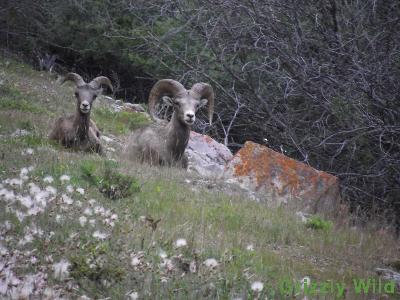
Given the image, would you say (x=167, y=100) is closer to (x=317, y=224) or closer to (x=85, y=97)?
(x=85, y=97)

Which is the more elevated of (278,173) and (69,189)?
(69,189)

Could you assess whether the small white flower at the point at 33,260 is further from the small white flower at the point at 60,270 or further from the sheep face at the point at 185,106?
the sheep face at the point at 185,106

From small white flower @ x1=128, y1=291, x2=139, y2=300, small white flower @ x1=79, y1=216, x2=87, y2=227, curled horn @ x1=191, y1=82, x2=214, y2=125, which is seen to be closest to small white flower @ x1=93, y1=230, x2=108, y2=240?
small white flower @ x1=79, y1=216, x2=87, y2=227

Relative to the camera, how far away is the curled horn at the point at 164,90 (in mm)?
14484

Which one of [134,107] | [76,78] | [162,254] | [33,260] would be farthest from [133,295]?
[134,107]

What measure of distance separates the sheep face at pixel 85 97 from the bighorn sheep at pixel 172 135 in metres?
1.22

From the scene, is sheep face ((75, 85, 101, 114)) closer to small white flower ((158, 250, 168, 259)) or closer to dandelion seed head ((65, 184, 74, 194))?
dandelion seed head ((65, 184, 74, 194))

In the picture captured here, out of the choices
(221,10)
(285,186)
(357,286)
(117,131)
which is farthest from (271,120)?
(357,286)

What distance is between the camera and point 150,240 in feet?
19.4

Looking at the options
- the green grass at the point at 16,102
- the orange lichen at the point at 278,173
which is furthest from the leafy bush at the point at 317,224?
the green grass at the point at 16,102

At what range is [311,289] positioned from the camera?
217 inches

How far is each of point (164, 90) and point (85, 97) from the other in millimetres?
1796

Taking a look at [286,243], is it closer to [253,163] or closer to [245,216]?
[245,216]

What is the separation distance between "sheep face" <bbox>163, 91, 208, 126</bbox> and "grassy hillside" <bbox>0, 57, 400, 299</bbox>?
7.96ft
